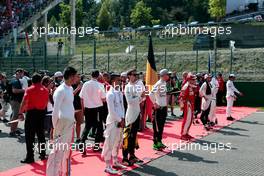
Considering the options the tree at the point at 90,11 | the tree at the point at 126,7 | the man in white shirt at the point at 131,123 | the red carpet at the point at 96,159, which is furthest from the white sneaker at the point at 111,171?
the tree at the point at 126,7

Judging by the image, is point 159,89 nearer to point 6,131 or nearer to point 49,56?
point 6,131

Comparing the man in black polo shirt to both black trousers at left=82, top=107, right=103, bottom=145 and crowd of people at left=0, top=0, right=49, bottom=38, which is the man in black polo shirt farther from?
crowd of people at left=0, top=0, right=49, bottom=38

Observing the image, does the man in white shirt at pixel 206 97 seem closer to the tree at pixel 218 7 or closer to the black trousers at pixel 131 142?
the black trousers at pixel 131 142

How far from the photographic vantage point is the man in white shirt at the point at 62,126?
733 cm

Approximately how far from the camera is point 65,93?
7.37 meters

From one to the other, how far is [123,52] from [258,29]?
9359mm

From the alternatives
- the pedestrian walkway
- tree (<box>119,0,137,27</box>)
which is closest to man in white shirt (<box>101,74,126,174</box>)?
the pedestrian walkway

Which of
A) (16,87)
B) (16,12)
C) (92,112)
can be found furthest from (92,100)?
(16,12)

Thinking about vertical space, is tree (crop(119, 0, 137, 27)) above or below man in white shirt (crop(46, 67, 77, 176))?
above

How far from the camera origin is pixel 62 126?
24.2 ft

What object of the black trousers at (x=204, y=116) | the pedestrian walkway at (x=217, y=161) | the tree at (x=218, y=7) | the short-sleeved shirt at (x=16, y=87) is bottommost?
the pedestrian walkway at (x=217, y=161)

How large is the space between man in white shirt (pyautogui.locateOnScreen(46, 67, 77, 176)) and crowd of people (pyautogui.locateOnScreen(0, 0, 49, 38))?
1132 inches

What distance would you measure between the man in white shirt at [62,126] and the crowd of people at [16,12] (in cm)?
2876

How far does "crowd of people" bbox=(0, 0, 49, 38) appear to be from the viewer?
35.8 meters
